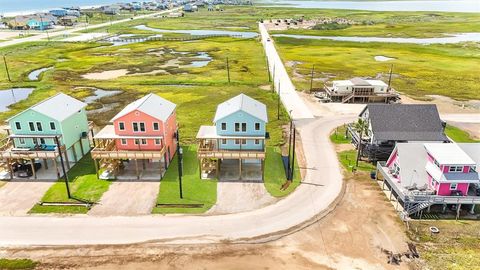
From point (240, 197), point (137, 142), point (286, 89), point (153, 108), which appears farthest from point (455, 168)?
point (286, 89)

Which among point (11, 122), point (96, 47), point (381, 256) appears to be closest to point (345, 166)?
point (381, 256)

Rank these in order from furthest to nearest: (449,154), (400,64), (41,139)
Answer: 1. (400,64)
2. (41,139)
3. (449,154)

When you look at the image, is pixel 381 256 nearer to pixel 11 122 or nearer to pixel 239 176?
pixel 239 176

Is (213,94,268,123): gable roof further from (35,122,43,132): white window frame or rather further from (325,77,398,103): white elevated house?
(325,77,398,103): white elevated house

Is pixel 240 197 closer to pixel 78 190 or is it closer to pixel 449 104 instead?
pixel 78 190

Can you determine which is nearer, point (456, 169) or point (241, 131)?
point (456, 169)

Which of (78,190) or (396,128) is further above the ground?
(396,128)

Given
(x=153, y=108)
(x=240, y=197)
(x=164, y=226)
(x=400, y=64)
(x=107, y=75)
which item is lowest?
(x=240, y=197)
